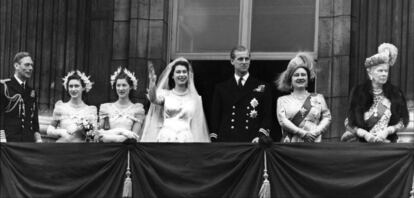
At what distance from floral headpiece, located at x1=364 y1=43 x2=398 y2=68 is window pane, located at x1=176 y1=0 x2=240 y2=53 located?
333 cm

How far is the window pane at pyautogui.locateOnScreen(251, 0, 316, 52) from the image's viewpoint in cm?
2491

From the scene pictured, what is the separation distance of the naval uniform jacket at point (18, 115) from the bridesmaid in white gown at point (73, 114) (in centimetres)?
35

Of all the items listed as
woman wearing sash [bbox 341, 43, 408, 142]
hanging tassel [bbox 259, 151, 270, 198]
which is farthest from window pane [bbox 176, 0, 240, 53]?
hanging tassel [bbox 259, 151, 270, 198]

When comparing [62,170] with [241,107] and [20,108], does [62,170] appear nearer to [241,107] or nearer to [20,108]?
[20,108]

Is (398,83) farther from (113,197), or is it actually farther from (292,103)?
(113,197)

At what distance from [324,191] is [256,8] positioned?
4565 mm

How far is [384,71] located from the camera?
21969 millimetres

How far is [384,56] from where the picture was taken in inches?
868

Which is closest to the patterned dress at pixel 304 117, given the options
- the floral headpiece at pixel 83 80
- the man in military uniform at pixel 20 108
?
the floral headpiece at pixel 83 80

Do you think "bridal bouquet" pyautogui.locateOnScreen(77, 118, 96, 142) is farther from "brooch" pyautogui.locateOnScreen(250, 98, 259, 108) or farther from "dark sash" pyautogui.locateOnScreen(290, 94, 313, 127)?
"dark sash" pyautogui.locateOnScreen(290, 94, 313, 127)

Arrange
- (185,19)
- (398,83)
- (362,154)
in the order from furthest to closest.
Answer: (185,19) → (398,83) → (362,154)

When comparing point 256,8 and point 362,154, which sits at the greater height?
point 256,8

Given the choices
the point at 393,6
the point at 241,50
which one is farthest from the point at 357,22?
the point at 241,50

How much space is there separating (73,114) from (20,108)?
0.75 meters
